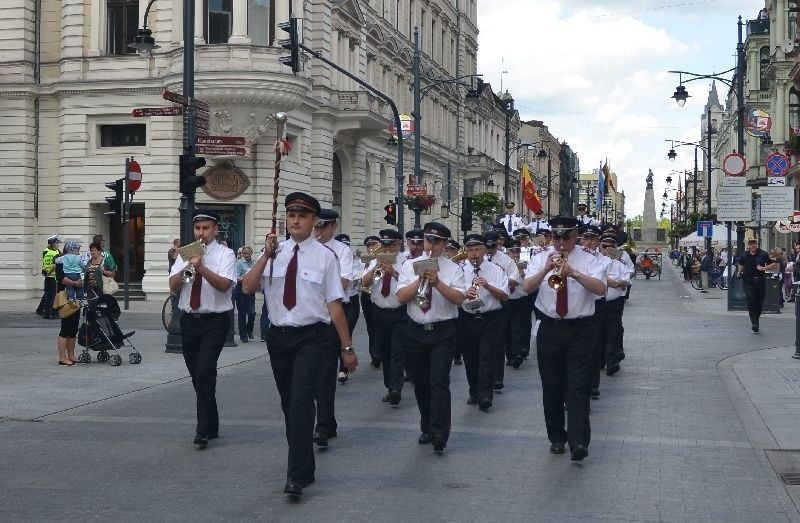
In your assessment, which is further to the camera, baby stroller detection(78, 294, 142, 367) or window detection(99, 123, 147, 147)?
window detection(99, 123, 147, 147)

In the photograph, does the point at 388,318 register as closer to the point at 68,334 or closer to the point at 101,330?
the point at 101,330

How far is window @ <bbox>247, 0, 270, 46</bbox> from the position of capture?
110ft

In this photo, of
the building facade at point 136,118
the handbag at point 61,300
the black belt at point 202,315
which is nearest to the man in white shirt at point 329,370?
the black belt at point 202,315

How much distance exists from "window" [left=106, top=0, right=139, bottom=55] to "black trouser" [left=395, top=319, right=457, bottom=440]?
2702cm

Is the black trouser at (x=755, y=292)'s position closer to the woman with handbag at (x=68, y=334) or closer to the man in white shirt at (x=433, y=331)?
the woman with handbag at (x=68, y=334)

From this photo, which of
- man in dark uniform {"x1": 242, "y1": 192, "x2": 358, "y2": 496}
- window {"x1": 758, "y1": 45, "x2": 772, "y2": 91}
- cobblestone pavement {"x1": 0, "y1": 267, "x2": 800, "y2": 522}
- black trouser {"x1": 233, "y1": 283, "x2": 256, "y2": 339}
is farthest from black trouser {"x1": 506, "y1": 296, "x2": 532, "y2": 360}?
window {"x1": 758, "y1": 45, "x2": 772, "y2": 91}

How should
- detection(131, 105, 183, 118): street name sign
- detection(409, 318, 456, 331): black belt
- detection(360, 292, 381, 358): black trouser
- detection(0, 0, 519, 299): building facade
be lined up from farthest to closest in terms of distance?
1. detection(0, 0, 519, 299): building facade
2. detection(131, 105, 183, 118): street name sign
3. detection(360, 292, 381, 358): black trouser
4. detection(409, 318, 456, 331): black belt

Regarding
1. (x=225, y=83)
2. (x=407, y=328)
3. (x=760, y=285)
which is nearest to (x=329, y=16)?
(x=225, y=83)

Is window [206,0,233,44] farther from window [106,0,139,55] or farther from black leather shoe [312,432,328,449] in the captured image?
black leather shoe [312,432,328,449]

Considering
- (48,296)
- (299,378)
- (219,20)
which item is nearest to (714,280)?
(219,20)

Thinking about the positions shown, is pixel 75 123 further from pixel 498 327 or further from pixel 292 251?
pixel 292 251

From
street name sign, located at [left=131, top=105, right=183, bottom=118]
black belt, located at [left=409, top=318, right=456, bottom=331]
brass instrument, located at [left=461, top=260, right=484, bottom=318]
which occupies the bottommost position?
black belt, located at [left=409, top=318, right=456, bottom=331]

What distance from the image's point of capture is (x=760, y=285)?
871 inches

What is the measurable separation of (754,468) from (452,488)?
102 inches
